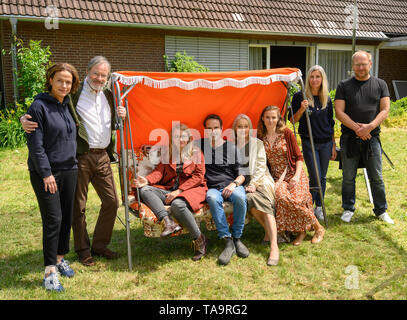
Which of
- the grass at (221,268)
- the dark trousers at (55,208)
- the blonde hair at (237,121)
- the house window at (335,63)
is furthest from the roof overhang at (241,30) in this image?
the dark trousers at (55,208)

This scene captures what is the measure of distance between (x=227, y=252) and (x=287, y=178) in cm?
124

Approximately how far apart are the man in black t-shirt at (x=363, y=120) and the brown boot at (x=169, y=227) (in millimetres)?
2327

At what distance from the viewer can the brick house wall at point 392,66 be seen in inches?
642

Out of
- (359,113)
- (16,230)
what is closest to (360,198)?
(359,113)

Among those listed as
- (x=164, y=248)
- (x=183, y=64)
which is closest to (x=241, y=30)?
(x=183, y=64)

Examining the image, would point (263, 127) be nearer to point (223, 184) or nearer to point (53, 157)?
point (223, 184)

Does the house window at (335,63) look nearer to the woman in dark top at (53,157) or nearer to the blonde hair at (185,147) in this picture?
the blonde hair at (185,147)

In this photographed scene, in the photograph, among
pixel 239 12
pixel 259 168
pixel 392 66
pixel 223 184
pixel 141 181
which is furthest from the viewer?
pixel 392 66

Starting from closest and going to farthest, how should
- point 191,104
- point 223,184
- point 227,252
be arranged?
point 227,252
point 223,184
point 191,104

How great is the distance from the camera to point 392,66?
16469 millimetres

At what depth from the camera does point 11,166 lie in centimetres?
836

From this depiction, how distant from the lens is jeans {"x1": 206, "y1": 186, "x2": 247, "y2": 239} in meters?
4.37

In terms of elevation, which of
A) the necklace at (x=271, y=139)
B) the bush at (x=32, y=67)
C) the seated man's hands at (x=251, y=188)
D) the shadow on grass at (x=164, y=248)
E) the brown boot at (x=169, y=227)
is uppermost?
the bush at (x=32, y=67)
